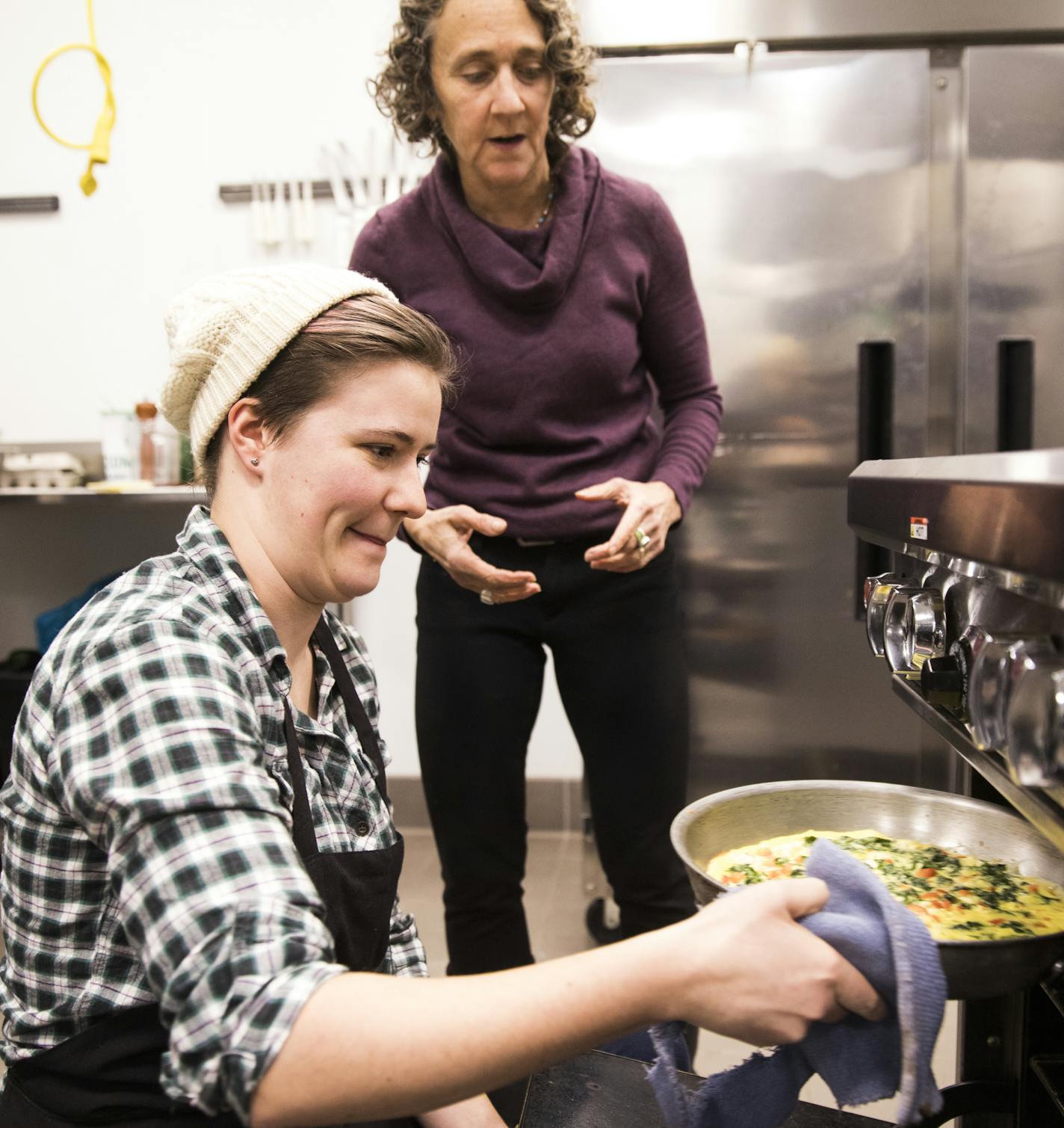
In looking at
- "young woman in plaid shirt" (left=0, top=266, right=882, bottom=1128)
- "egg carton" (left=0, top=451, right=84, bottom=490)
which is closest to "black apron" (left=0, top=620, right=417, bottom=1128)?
"young woman in plaid shirt" (left=0, top=266, right=882, bottom=1128)

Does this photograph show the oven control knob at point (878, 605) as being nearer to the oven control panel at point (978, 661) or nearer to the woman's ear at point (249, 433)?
the oven control panel at point (978, 661)

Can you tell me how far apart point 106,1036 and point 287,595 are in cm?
39

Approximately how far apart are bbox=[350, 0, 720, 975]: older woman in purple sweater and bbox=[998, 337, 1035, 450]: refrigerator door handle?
83 centimetres

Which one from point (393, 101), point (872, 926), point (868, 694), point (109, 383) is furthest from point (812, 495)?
point (109, 383)

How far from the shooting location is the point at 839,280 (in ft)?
8.02

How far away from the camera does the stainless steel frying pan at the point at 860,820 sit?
3.06ft

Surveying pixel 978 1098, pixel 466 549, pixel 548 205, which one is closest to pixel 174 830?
pixel 978 1098

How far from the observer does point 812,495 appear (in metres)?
2.50

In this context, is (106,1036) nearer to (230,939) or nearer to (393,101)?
(230,939)

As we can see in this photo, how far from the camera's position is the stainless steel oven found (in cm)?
60

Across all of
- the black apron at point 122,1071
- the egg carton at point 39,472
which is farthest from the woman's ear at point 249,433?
the egg carton at point 39,472

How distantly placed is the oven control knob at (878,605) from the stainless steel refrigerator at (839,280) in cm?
138

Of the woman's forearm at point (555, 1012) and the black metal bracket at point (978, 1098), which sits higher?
the woman's forearm at point (555, 1012)

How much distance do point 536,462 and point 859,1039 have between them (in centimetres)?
118
